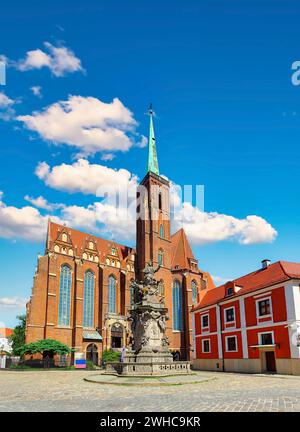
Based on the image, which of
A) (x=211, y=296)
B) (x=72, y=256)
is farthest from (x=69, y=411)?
(x=72, y=256)

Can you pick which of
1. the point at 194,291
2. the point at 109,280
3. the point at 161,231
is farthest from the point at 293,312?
the point at 161,231

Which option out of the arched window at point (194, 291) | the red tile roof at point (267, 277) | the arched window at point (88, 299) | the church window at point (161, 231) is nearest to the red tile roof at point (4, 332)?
the arched window at point (88, 299)

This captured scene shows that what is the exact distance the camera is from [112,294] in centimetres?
5906

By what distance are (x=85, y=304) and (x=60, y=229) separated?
12201mm

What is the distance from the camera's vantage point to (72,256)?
181 feet

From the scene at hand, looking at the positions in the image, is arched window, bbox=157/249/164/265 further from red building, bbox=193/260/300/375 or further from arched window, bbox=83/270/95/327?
red building, bbox=193/260/300/375

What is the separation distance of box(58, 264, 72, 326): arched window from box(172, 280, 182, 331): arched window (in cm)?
1785

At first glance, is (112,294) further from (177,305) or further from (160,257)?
(177,305)

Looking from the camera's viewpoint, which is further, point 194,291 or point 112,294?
point 194,291

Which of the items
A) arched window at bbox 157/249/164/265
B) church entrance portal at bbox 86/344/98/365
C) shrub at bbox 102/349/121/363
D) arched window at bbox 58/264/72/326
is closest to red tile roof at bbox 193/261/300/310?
shrub at bbox 102/349/121/363

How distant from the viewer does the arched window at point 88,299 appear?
54.2m

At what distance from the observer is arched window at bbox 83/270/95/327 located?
5424cm

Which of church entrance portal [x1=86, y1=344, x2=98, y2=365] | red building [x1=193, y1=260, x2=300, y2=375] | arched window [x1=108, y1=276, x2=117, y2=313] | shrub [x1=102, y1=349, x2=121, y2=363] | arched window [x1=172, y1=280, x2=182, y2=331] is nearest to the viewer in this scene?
red building [x1=193, y1=260, x2=300, y2=375]

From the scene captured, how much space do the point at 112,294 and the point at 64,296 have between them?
9.21 m
